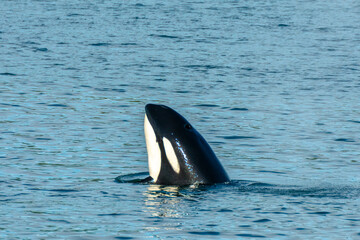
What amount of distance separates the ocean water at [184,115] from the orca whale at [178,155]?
211 millimetres

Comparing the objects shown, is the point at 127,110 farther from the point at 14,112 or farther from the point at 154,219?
the point at 154,219

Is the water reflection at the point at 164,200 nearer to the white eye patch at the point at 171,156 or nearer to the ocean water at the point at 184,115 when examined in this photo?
the ocean water at the point at 184,115

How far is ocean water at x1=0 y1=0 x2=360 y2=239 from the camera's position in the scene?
1171cm

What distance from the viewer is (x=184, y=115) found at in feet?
71.8

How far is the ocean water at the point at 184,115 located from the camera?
11711 millimetres

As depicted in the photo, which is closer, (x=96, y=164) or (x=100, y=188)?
(x=100, y=188)

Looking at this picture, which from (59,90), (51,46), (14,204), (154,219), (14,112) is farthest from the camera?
(51,46)

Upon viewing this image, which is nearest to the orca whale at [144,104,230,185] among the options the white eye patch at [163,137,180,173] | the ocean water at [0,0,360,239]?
the white eye patch at [163,137,180,173]

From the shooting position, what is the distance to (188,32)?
131 feet

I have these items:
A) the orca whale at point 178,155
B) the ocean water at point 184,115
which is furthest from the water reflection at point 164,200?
the orca whale at point 178,155

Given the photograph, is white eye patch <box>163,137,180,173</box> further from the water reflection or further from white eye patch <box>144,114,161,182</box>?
the water reflection

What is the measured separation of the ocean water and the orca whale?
0.21 m

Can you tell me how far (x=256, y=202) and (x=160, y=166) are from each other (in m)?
1.76

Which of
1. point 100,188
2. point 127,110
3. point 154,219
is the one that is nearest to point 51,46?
point 127,110
